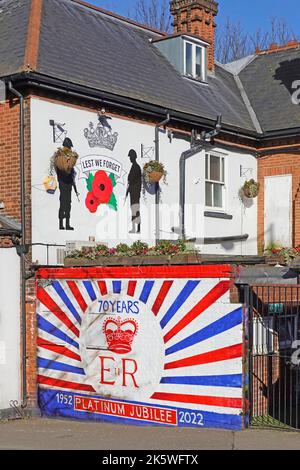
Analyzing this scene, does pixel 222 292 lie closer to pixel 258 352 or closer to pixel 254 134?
pixel 258 352

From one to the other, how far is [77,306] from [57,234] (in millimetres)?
1446

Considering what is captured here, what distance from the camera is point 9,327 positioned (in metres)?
12.8

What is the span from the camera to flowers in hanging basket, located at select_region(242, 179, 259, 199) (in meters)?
17.4

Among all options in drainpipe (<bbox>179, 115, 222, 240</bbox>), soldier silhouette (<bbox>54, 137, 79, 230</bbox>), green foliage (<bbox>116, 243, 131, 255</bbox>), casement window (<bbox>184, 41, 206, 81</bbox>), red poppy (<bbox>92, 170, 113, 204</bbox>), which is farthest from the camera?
casement window (<bbox>184, 41, 206, 81</bbox>)

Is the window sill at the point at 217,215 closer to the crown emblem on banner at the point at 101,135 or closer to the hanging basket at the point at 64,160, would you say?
the crown emblem on banner at the point at 101,135

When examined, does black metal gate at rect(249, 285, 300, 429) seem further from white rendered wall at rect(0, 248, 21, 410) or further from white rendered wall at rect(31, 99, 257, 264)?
white rendered wall at rect(0, 248, 21, 410)

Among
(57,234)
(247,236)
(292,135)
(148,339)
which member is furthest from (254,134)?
(148,339)

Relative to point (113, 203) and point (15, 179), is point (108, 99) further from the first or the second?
point (15, 179)

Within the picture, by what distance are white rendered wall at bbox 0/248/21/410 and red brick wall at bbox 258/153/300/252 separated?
721 centimetres

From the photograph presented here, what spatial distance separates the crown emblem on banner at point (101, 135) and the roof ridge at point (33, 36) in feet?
5.37

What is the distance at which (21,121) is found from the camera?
12.8m

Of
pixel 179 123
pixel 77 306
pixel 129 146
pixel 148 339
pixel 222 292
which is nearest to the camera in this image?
pixel 222 292

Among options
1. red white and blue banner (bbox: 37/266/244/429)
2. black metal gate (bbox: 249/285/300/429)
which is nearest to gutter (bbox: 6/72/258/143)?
red white and blue banner (bbox: 37/266/244/429)

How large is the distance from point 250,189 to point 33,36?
21.3 ft
